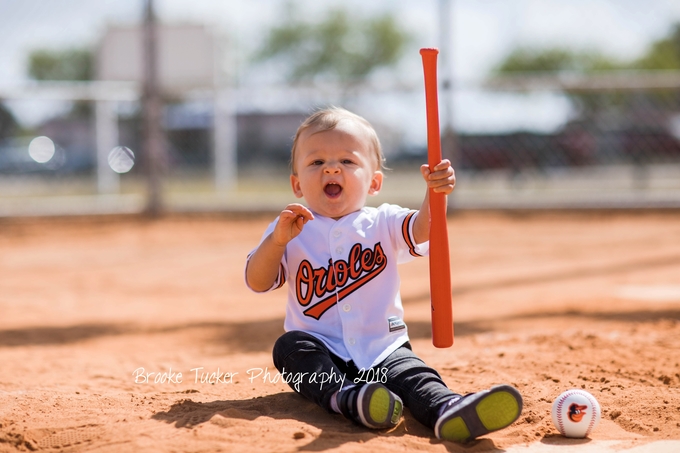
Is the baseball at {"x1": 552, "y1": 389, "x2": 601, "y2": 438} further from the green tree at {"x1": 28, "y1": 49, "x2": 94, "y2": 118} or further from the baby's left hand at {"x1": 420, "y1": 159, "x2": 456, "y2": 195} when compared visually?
the green tree at {"x1": 28, "y1": 49, "x2": 94, "y2": 118}

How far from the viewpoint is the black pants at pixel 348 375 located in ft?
7.50

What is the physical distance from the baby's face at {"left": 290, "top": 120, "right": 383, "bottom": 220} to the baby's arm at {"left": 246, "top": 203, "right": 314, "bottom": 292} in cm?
19

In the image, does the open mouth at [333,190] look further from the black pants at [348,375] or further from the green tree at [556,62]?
the green tree at [556,62]

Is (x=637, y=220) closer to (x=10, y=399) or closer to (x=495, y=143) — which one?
(x=495, y=143)

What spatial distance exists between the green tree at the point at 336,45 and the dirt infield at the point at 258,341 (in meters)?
34.8

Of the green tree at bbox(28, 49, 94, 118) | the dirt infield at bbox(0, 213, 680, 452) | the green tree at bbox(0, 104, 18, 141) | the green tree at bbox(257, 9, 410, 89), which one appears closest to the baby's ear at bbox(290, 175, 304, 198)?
the dirt infield at bbox(0, 213, 680, 452)

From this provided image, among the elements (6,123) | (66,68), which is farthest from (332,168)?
(66,68)

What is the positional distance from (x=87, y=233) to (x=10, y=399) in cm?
642

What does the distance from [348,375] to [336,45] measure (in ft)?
142

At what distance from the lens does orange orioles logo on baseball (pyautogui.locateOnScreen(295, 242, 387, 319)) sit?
254 centimetres

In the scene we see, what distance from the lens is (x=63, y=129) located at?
14430 mm

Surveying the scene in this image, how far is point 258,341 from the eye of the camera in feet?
12.6

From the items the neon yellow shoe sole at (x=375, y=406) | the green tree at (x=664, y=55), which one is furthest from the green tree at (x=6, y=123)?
the green tree at (x=664, y=55)

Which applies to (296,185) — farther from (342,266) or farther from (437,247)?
(437,247)
